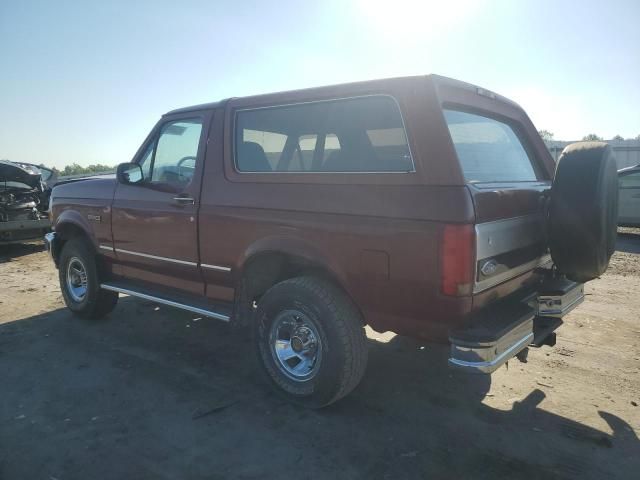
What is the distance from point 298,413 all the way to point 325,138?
1.87m

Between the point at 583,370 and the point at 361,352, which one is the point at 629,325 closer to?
the point at 583,370

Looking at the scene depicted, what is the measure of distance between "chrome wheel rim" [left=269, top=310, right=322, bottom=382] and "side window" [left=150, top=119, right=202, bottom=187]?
1.49 meters

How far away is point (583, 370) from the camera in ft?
11.9

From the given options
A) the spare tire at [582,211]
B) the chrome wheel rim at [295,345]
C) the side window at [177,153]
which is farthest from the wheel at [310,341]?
the side window at [177,153]

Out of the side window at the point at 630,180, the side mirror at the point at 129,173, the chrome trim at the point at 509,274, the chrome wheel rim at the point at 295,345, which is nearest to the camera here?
the chrome trim at the point at 509,274

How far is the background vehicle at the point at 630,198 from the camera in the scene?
9.95 metres

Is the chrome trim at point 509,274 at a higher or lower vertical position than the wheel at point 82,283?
higher

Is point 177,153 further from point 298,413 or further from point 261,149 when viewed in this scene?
point 298,413

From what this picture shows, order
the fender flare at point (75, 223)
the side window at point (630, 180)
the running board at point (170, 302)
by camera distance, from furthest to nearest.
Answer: the side window at point (630, 180) < the fender flare at point (75, 223) < the running board at point (170, 302)

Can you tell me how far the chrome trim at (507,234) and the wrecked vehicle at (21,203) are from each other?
9123 mm

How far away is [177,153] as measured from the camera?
A: 13.6 ft

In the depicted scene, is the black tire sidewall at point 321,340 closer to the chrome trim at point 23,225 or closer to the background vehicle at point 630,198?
the chrome trim at point 23,225

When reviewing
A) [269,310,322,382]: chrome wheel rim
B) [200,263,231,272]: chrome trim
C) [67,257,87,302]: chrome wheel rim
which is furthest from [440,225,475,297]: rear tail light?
[67,257,87,302]: chrome wheel rim

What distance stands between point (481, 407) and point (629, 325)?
2.40 m
